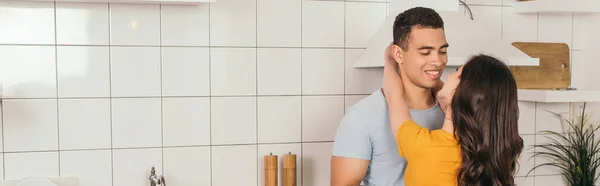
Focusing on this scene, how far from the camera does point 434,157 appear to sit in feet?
5.32

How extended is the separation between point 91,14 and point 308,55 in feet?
2.79

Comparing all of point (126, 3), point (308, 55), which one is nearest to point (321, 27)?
point (308, 55)

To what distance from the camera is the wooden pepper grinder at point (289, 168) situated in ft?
8.07

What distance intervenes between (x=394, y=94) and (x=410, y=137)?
0.78 feet

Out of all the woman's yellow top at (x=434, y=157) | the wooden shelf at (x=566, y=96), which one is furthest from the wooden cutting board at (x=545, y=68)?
the woman's yellow top at (x=434, y=157)

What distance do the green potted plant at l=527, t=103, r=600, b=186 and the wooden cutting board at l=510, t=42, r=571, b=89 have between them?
0.18 meters

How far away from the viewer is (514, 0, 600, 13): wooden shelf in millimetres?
2582

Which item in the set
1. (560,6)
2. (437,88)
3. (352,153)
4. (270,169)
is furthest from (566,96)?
(270,169)

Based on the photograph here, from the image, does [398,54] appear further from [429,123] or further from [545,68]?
[545,68]

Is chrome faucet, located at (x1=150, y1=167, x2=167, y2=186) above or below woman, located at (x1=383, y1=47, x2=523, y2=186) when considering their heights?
below

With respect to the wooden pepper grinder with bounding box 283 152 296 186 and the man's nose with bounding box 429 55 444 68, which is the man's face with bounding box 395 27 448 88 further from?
the wooden pepper grinder with bounding box 283 152 296 186

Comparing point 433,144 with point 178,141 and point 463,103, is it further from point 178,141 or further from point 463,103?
point 178,141

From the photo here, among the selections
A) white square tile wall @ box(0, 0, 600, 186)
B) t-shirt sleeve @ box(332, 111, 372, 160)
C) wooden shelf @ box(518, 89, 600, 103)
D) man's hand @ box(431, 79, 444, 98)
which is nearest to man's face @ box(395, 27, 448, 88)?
man's hand @ box(431, 79, 444, 98)

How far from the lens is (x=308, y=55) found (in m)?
2.54
